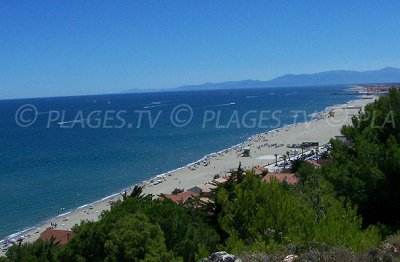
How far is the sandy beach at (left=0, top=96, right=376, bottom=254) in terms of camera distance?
95.0 ft

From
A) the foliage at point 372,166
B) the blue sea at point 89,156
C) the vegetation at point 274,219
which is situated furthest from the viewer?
the blue sea at point 89,156

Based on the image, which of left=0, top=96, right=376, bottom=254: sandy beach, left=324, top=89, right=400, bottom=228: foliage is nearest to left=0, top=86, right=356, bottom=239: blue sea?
left=0, top=96, right=376, bottom=254: sandy beach

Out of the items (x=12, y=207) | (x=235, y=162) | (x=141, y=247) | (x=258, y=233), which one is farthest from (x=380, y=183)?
(x=235, y=162)

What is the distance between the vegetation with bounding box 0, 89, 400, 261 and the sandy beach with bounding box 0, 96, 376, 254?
Result: 15038 mm

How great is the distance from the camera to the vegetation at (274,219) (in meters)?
7.70

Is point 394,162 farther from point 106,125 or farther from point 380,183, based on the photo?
point 106,125

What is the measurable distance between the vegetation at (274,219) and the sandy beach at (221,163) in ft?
49.3
